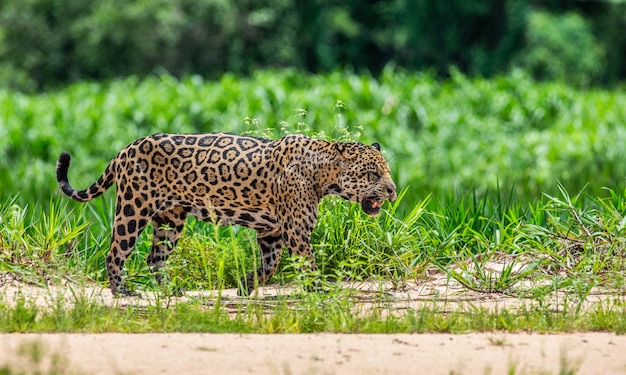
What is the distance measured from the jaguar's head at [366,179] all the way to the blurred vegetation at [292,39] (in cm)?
2128

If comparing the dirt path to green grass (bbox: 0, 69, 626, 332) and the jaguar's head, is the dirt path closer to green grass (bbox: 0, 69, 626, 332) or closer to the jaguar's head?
green grass (bbox: 0, 69, 626, 332)

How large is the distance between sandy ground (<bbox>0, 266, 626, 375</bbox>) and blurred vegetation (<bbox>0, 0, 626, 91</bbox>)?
2269cm

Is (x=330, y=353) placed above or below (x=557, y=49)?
below

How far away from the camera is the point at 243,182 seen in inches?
293

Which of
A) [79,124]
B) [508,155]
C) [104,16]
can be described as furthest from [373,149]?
[104,16]

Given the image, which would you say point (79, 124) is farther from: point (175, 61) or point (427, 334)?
point (427, 334)

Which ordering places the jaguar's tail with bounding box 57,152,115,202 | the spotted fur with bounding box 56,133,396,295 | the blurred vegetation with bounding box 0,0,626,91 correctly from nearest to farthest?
the spotted fur with bounding box 56,133,396,295 < the jaguar's tail with bounding box 57,152,115,202 < the blurred vegetation with bounding box 0,0,626,91

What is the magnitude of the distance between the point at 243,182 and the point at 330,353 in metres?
2.02

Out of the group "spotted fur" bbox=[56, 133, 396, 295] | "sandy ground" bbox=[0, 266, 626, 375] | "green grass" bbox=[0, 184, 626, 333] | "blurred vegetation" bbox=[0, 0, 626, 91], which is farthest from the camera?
"blurred vegetation" bbox=[0, 0, 626, 91]

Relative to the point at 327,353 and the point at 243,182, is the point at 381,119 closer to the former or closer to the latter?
the point at 243,182

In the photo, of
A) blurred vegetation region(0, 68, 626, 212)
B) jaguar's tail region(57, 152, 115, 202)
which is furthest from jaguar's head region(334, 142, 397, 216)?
blurred vegetation region(0, 68, 626, 212)

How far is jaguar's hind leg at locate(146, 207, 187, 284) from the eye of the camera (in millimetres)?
7762

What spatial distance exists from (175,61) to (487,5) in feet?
29.7

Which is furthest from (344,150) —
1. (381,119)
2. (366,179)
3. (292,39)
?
(292,39)
